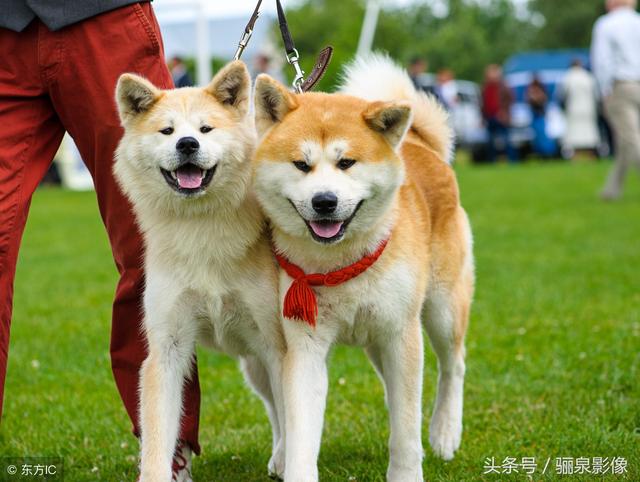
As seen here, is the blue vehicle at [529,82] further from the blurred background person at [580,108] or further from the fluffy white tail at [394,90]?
the fluffy white tail at [394,90]

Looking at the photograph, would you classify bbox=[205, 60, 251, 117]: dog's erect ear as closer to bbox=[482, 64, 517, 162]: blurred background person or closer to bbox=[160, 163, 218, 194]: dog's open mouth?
bbox=[160, 163, 218, 194]: dog's open mouth

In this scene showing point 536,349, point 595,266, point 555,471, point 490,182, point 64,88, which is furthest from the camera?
point 490,182

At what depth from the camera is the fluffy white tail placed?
4.09 metres

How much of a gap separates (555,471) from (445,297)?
866 millimetres

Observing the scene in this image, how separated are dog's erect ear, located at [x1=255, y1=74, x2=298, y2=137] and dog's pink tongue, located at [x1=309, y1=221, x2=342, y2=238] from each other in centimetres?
43

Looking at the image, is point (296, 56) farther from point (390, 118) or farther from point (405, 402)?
point (405, 402)

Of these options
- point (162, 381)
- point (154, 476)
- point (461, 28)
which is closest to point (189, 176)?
point (162, 381)

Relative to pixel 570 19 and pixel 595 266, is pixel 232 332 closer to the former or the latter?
pixel 595 266

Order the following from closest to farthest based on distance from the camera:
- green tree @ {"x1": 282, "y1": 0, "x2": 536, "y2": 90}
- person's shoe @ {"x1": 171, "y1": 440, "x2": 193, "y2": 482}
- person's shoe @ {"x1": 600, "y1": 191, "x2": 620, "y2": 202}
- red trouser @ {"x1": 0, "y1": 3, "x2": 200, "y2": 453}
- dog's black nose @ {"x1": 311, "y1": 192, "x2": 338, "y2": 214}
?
dog's black nose @ {"x1": 311, "y1": 192, "x2": 338, "y2": 214}
red trouser @ {"x1": 0, "y1": 3, "x2": 200, "y2": 453}
person's shoe @ {"x1": 171, "y1": 440, "x2": 193, "y2": 482}
person's shoe @ {"x1": 600, "y1": 191, "x2": 620, "y2": 202}
green tree @ {"x1": 282, "y1": 0, "x2": 536, "y2": 90}

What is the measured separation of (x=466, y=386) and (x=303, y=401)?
1.76 m

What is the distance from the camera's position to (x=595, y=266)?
7594 mm

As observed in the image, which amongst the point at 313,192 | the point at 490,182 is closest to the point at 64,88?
the point at 313,192

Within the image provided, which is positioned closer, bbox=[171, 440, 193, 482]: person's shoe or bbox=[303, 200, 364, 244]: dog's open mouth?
bbox=[303, 200, 364, 244]: dog's open mouth

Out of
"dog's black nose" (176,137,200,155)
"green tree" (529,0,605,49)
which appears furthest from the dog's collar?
"green tree" (529,0,605,49)
